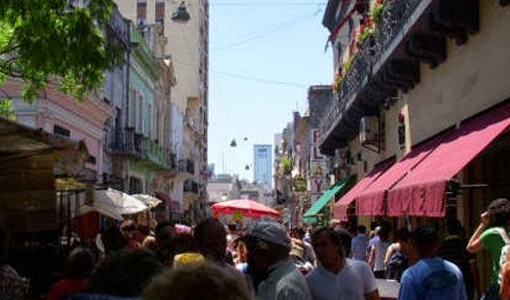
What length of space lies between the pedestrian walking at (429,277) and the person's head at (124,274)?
7.68ft

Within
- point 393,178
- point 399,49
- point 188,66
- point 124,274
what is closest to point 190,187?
point 188,66

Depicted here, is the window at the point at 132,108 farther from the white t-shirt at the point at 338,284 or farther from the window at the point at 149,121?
the white t-shirt at the point at 338,284

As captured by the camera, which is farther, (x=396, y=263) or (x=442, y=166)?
(x=396, y=263)

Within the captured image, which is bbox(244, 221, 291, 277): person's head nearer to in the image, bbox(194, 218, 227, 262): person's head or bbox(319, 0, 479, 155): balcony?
bbox(194, 218, 227, 262): person's head

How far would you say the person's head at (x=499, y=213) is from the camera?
7.38 meters

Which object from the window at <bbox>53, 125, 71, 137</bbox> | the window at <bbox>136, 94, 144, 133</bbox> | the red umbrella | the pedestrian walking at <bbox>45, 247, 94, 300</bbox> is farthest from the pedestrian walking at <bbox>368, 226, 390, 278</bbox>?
the window at <bbox>136, 94, 144, 133</bbox>

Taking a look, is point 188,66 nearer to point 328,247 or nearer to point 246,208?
point 246,208

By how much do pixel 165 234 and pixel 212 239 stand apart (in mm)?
1835

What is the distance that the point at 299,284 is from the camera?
4742 mm

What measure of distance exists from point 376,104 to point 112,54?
43.6 ft

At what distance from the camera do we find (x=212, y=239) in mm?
5996

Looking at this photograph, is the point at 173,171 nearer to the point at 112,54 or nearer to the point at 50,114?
the point at 50,114

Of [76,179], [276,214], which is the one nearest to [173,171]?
[276,214]

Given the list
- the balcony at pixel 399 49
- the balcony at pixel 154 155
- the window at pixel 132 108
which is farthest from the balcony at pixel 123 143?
the balcony at pixel 399 49
